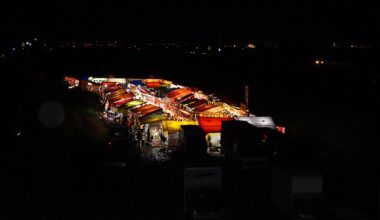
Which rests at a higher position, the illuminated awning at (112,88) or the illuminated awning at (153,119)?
the illuminated awning at (112,88)

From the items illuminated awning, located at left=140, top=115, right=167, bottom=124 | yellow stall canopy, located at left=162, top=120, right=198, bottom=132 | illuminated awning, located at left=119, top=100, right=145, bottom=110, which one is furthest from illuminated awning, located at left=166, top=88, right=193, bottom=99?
yellow stall canopy, located at left=162, top=120, right=198, bottom=132

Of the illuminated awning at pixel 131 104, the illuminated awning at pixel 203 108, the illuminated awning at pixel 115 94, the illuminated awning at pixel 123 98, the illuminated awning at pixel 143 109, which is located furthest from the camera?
the illuminated awning at pixel 115 94

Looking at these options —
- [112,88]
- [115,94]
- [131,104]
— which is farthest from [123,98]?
[112,88]

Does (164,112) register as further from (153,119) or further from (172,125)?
(172,125)

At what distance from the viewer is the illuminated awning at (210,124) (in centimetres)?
1816

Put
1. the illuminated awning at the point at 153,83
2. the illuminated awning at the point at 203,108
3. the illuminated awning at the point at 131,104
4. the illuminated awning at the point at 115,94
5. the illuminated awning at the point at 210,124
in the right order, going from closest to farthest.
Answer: the illuminated awning at the point at 210,124 → the illuminated awning at the point at 203,108 → the illuminated awning at the point at 131,104 → the illuminated awning at the point at 115,94 → the illuminated awning at the point at 153,83

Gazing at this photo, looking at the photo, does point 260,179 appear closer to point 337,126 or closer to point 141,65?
point 337,126

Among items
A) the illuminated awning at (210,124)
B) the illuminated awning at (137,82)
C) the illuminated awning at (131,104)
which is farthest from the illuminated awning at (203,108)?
the illuminated awning at (137,82)

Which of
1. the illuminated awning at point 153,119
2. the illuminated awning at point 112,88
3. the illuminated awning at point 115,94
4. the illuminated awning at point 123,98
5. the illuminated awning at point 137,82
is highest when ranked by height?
the illuminated awning at point 137,82

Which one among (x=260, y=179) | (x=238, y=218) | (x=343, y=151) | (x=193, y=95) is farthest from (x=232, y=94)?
(x=238, y=218)

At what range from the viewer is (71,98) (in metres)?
24.9

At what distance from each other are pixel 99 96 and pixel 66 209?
16037 mm

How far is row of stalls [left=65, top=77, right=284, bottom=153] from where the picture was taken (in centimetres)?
1855

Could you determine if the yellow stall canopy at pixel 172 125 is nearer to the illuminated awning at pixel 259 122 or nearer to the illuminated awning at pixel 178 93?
the illuminated awning at pixel 259 122
